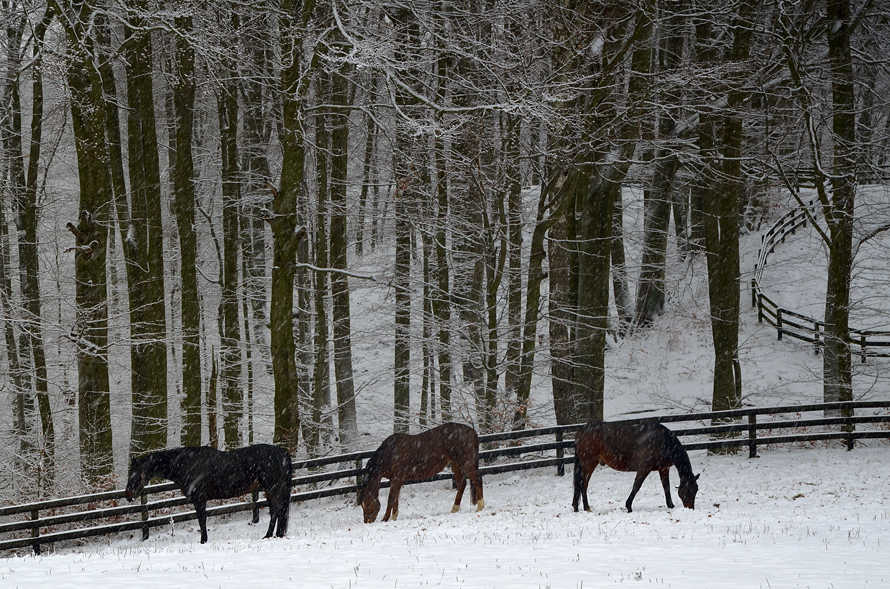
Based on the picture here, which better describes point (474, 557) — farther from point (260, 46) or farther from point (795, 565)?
point (260, 46)

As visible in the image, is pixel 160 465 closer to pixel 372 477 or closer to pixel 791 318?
pixel 372 477

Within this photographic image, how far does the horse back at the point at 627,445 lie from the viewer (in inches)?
451

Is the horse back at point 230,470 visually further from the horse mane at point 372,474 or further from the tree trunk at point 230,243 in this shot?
the tree trunk at point 230,243

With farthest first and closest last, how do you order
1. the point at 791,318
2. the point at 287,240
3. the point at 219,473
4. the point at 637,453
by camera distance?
the point at 791,318
the point at 287,240
the point at 637,453
the point at 219,473

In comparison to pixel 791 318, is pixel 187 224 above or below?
above

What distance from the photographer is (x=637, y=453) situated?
37.6ft

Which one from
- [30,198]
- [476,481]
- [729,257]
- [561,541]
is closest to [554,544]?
[561,541]

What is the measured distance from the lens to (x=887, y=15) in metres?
16.5

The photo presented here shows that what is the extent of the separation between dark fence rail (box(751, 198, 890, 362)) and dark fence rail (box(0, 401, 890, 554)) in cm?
273

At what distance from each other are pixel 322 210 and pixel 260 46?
4.46 meters

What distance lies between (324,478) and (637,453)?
16.9ft

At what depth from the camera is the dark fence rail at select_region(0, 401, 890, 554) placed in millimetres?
11578

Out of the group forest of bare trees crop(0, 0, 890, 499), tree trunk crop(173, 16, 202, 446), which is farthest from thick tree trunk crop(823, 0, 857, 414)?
tree trunk crop(173, 16, 202, 446)

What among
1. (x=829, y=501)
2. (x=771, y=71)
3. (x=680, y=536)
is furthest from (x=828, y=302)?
(x=680, y=536)
